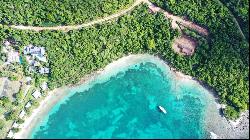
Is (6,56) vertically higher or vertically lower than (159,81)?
higher

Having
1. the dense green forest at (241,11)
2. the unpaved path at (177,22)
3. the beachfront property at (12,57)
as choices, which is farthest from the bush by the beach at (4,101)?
the dense green forest at (241,11)

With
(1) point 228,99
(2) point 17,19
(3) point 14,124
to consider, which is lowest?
(1) point 228,99

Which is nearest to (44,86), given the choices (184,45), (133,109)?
(133,109)

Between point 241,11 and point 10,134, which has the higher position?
point 241,11

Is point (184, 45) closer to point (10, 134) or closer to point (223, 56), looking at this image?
point (223, 56)

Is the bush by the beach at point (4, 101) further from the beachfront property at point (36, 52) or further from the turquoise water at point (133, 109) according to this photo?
the beachfront property at point (36, 52)

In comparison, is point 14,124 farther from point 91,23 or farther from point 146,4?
point 146,4

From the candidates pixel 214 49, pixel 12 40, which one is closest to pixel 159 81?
pixel 214 49

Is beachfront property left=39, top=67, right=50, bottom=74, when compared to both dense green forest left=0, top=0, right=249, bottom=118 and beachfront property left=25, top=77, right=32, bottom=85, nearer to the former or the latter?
dense green forest left=0, top=0, right=249, bottom=118
